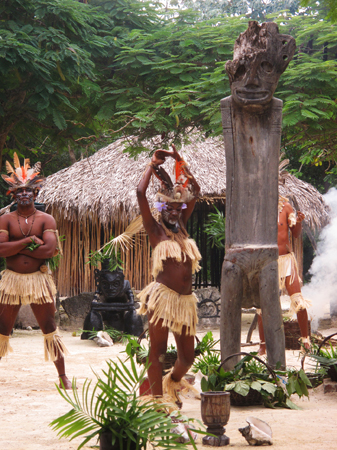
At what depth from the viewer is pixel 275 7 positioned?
18.2m

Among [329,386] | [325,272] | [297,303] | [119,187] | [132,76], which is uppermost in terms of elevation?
[132,76]

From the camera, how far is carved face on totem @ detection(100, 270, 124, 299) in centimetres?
841

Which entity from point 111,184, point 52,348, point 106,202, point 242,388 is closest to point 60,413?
point 52,348

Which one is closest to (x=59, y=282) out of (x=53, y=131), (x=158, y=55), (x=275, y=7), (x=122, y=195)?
(x=122, y=195)

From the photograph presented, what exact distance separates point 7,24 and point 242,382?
4.96 meters

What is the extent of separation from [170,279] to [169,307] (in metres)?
0.24

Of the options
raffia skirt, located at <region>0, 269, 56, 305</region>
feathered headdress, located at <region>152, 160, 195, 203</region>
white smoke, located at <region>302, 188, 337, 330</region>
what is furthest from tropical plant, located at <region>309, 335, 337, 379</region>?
white smoke, located at <region>302, 188, 337, 330</region>

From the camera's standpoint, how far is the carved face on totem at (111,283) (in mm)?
8414

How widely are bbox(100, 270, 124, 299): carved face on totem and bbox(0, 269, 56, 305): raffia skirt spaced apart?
3421mm

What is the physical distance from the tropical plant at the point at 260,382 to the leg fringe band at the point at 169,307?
406 millimetres

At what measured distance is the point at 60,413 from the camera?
13.1 ft

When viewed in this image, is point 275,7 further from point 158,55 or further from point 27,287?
point 27,287

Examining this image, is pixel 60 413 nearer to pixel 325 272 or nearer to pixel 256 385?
pixel 256 385

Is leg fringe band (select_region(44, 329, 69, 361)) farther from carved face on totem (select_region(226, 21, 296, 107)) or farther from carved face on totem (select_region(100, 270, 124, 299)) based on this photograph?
carved face on totem (select_region(100, 270, 124, 299))
